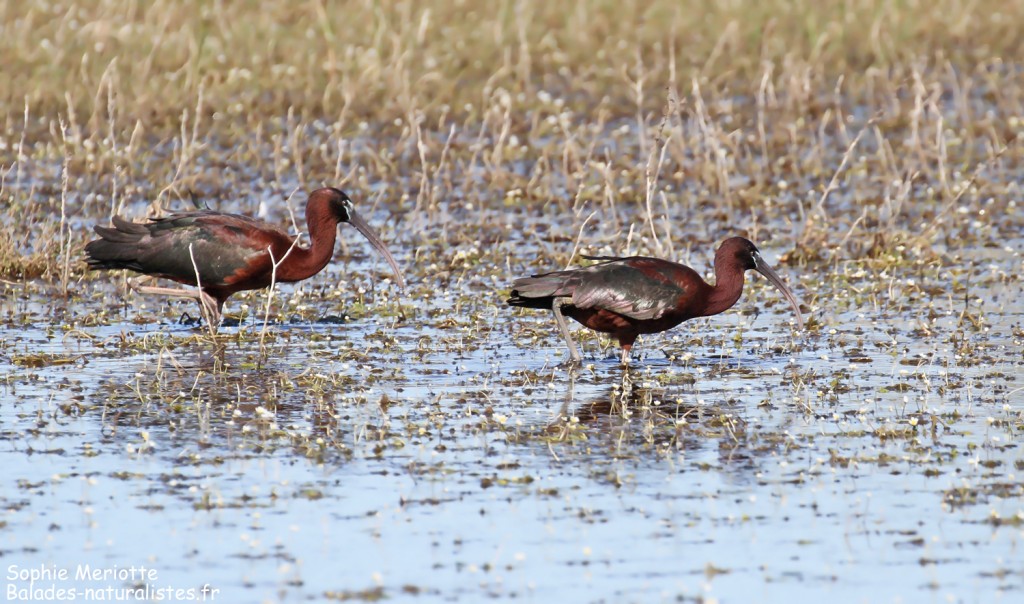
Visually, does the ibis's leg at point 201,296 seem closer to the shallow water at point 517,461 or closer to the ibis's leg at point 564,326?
the shallow water at point 517,461

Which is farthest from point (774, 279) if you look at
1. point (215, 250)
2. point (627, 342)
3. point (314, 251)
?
point (215, 250)

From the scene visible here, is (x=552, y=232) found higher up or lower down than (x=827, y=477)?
higher up

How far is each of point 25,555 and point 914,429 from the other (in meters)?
4.48

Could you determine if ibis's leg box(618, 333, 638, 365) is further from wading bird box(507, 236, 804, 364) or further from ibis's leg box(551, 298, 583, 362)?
ibis's leg box(551, 298, 583, 362)

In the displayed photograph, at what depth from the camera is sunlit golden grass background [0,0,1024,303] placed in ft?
54.5

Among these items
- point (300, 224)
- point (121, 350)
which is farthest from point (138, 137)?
point (121, 350)

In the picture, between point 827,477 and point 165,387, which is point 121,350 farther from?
point 827,477

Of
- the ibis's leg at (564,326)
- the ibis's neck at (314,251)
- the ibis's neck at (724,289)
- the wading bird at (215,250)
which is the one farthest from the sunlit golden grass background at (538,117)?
the ibis's leg at (564,326)

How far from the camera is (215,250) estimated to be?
41.8 ft

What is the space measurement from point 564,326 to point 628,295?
447 millimetres

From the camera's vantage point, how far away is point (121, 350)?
12.0m

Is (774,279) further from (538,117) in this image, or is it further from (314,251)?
(538,117)

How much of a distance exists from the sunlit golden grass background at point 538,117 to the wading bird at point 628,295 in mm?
1991

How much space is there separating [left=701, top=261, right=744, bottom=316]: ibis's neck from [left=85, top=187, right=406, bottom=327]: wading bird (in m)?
2.44
